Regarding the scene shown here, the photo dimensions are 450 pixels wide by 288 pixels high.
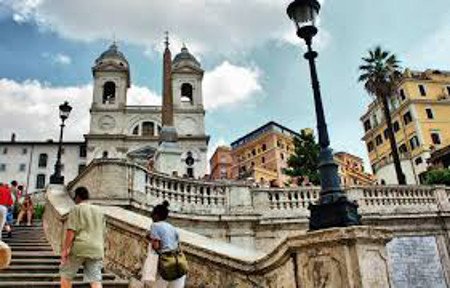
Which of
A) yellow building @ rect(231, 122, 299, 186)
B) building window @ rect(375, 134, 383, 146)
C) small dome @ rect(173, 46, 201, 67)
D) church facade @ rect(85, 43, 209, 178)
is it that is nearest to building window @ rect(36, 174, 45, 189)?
church facade @ rect(85, 43, 209, 178)

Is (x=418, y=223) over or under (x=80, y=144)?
under

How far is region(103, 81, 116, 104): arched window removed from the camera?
6253cm

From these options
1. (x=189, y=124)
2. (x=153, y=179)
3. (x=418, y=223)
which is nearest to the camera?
(x=153, y=179)

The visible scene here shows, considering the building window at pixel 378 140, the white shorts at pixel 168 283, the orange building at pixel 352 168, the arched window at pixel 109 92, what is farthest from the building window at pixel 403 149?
the white shorts at pixel 168 283

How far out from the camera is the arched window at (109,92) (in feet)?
205

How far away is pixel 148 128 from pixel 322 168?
5783 cm

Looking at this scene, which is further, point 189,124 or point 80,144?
point 80,144

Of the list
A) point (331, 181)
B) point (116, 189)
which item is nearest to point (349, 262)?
point (331, 181)

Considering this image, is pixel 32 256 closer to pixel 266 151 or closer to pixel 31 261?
pixel 31 261

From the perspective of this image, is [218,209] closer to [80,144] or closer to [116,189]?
[116,189]

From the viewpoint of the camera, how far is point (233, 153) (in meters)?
95.9

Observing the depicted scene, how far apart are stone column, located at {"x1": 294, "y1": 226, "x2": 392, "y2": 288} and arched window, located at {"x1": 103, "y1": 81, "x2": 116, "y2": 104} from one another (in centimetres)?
5998

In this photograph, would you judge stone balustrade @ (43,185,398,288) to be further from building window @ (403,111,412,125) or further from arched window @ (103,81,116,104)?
arched window @ (103,81,116,104)

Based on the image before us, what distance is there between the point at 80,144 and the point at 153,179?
58680 millimetres
